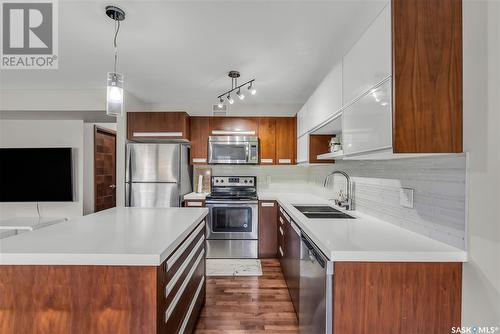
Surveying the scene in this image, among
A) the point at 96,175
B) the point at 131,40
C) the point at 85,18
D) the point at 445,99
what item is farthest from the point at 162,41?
the point at 96,175

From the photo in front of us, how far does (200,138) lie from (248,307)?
7.74 ft

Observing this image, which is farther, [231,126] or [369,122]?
[231,126]

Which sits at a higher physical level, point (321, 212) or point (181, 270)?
point (321, 212)

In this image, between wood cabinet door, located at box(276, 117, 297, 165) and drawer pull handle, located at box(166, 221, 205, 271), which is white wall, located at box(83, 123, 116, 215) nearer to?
wood cabinet door, located at box(276, 117, 297, 165)

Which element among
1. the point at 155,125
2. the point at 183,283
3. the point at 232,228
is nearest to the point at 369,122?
the point at 183,283

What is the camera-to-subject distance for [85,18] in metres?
1.72

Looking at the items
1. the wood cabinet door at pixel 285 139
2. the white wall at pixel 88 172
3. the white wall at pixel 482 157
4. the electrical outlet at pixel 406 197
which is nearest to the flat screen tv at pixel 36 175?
the white wall at pixel 88 172

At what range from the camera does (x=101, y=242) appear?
3.86 ft

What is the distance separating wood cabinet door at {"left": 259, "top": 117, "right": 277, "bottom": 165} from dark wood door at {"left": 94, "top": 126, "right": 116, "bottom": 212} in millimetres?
3025

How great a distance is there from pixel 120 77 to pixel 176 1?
607 mm

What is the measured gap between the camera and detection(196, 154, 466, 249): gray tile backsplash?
1.20 meters

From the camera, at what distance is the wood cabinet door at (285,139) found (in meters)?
3.69

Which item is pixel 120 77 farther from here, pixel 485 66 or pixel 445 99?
pixel 485 66

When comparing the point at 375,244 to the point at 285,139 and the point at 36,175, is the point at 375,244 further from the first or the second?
the point at 36,175
